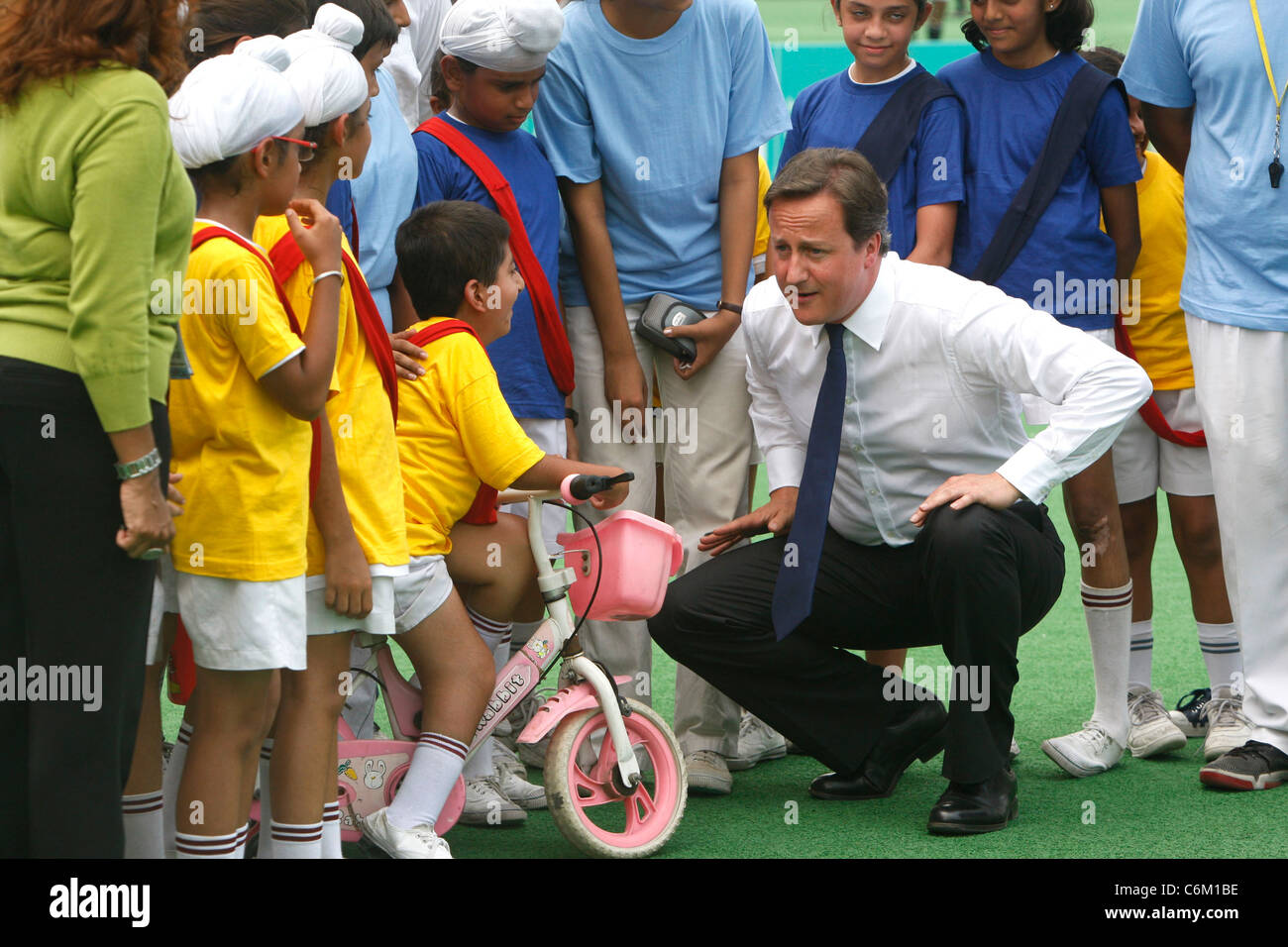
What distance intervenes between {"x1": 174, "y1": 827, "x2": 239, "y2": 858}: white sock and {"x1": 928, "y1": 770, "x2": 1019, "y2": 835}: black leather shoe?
1.47 metres

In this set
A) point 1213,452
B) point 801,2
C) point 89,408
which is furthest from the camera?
point 801,2

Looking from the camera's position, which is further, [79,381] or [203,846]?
[203,846]

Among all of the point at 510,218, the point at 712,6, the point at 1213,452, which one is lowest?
the point at 1213,452

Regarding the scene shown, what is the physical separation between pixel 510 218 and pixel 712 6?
78 centimetres

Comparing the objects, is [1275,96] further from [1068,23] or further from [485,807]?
[485,807]

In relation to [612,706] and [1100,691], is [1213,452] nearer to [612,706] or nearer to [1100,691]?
[1100,691]

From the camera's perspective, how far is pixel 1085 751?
12.5 ft

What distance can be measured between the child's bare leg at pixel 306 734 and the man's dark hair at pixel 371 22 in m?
1.28

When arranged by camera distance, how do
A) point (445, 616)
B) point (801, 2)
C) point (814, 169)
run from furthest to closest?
point (801, 2) < point (814, 169) < point (445, 616)

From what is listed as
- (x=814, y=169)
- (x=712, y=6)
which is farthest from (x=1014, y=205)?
(x=712, y=6)

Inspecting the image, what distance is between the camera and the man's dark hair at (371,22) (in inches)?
132

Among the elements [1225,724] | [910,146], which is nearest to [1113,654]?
[1225,724]

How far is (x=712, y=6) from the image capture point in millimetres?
3896

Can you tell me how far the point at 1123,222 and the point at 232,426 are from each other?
2.33m
